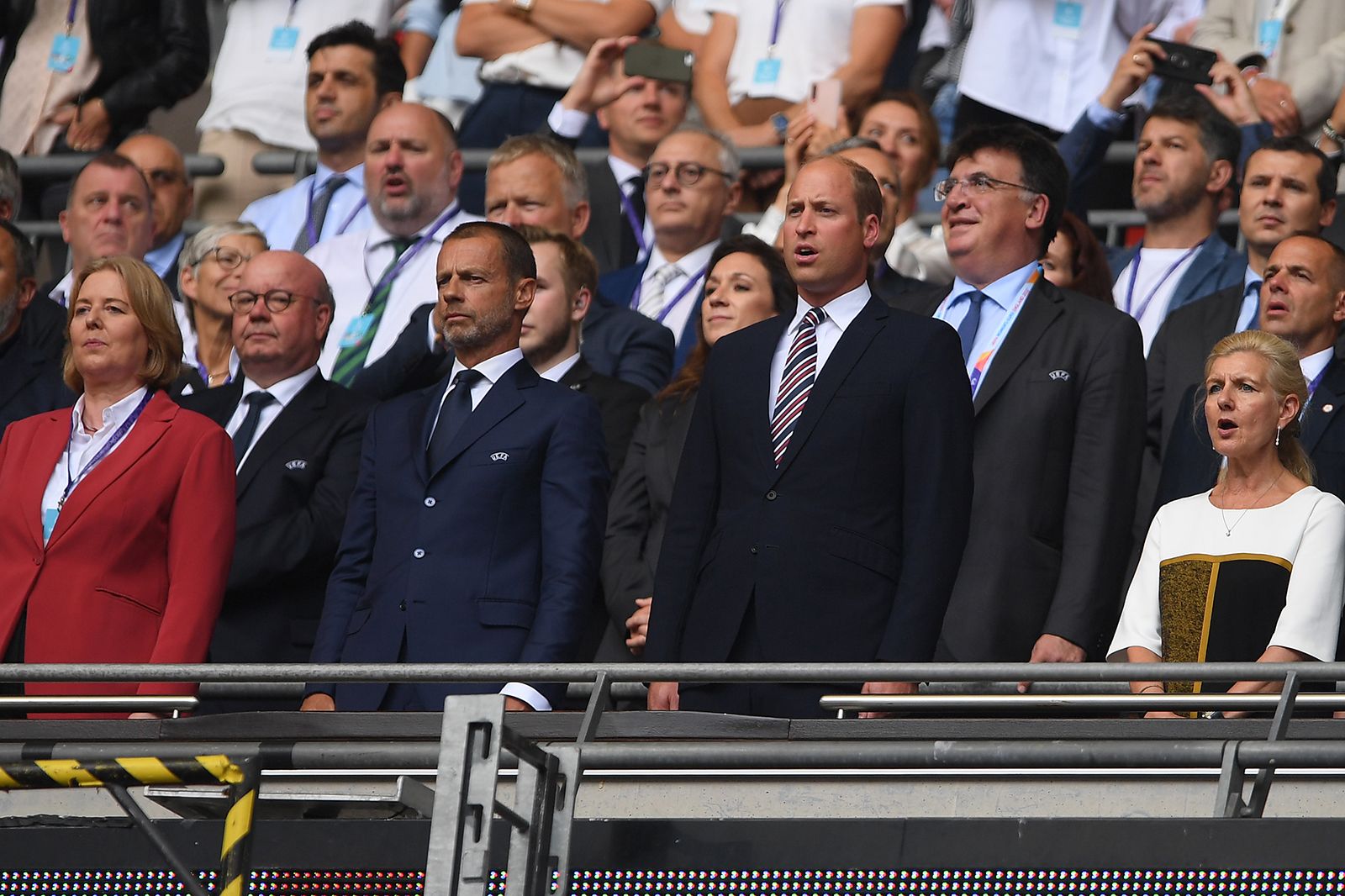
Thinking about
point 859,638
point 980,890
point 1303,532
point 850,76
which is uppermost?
point 850,76

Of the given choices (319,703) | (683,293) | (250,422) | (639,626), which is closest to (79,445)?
(250,422)

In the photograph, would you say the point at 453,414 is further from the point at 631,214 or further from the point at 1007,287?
the point at 631,214

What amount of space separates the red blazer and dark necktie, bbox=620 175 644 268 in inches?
137

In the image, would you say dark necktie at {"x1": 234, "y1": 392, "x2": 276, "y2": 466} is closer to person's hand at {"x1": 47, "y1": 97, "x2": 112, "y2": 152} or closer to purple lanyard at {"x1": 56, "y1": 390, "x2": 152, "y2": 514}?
purple lanyard at {"x1": 56, "y1": 390, "x2": 152, "y2": 514}

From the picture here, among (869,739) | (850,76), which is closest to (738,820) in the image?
(869,739)

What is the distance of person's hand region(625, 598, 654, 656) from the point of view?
656 cm

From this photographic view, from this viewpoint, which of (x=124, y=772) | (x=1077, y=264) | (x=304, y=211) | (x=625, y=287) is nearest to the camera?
(x=124, y=772)

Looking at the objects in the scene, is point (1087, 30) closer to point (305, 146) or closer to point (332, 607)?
point (305, 146)

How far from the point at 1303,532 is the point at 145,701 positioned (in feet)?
9.86

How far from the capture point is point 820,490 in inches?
224

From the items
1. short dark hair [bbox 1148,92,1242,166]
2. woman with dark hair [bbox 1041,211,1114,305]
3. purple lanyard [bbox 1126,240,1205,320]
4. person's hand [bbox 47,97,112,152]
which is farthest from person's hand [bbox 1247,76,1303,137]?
person's hand [bbox 47,97,112,152]

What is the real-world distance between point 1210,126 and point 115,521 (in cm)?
442

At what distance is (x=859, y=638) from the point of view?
18.5ft

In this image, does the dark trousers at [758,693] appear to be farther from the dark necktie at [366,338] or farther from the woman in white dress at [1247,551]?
the dark necktie at [366,338]
